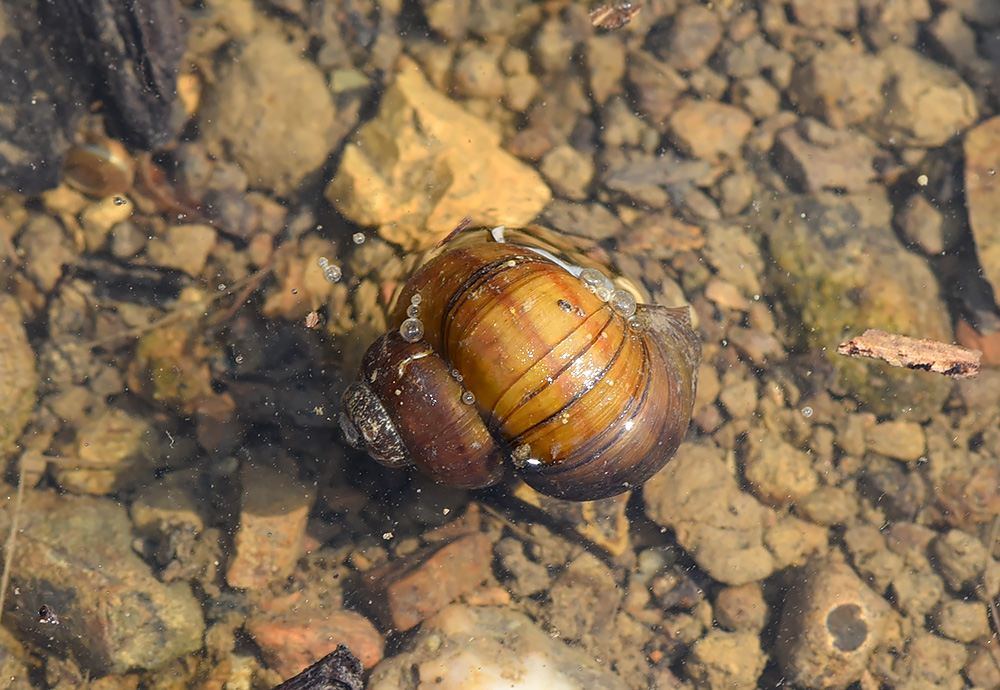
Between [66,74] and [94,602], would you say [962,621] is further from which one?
[66,74]

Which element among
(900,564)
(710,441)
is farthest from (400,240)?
(900,564)

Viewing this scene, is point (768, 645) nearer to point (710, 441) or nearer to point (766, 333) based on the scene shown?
point (710, 441)

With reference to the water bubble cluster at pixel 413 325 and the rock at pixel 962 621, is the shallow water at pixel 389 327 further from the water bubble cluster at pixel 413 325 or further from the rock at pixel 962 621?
the water bubble cluster at pixel 413 325

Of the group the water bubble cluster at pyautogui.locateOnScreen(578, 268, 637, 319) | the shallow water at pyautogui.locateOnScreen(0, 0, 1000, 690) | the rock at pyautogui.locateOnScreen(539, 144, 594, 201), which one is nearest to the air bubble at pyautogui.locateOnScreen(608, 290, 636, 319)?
the water bubble cluster at pyautogui.locateOnScreen(578, 268, 637, 319)

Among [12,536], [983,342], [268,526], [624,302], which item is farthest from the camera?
[983,342]

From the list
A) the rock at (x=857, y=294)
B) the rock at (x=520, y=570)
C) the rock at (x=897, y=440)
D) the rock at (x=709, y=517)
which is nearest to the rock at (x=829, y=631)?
the rock at (x=709, y=517)

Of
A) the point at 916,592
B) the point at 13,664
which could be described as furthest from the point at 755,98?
the point at 13,664
